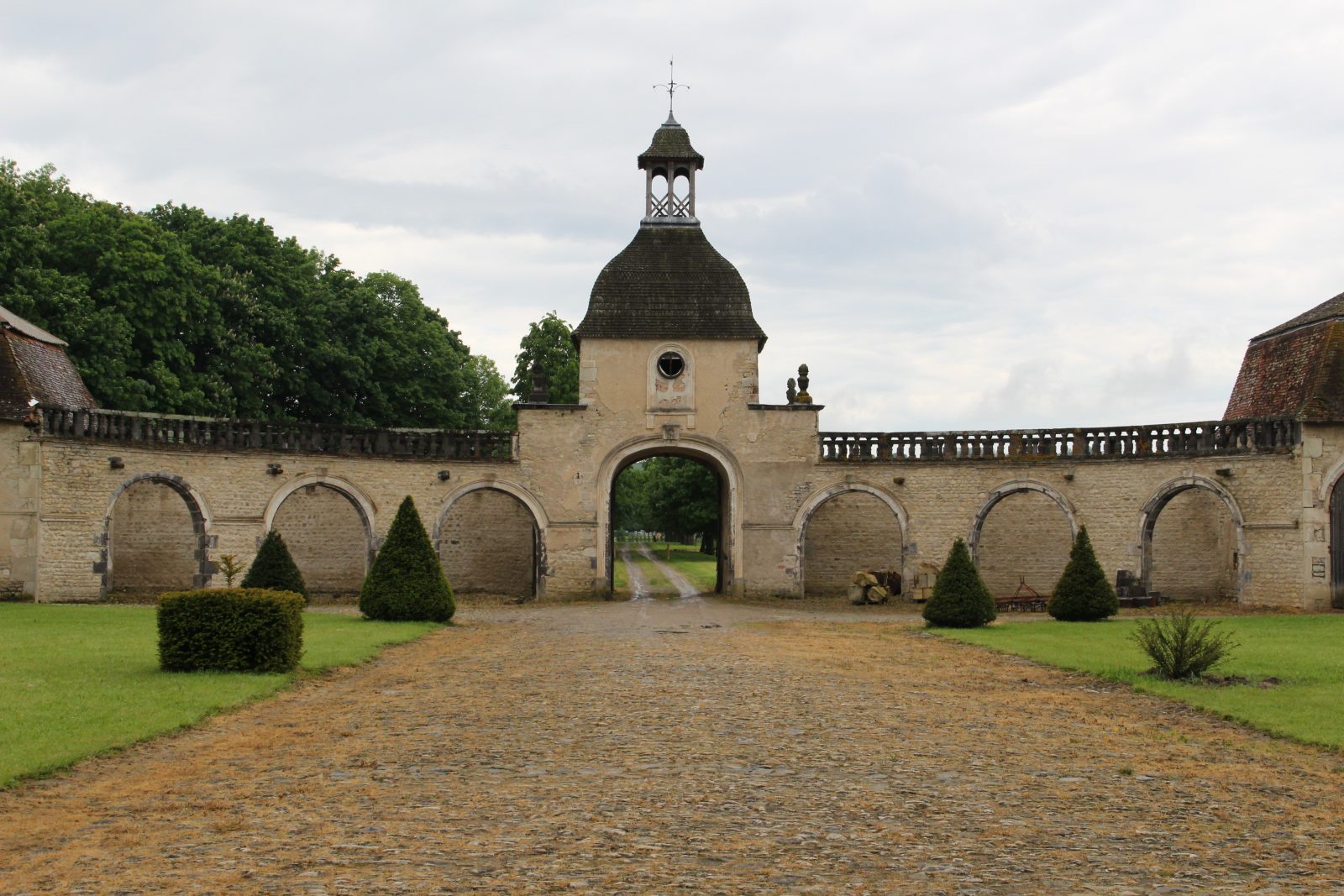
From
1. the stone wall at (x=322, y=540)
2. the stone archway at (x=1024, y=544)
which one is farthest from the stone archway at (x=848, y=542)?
the stone wall at (x=322, y=540)

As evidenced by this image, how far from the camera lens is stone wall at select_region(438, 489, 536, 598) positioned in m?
35.6

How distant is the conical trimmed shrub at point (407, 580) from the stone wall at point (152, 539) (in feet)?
34.4

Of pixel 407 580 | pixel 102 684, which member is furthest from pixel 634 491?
pixel 102 684

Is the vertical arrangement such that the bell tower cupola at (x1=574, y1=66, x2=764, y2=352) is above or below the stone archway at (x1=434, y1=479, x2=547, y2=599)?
above

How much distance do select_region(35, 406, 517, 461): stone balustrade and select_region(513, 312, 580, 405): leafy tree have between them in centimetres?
1385

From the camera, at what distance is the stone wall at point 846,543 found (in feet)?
119

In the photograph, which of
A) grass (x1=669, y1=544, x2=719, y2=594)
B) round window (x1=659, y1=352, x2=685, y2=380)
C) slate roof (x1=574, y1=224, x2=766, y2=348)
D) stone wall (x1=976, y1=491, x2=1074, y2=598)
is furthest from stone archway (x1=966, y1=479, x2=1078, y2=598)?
round window (x1=659, y1=352, x2=685, y2=380)

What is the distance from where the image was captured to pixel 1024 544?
3522 cm

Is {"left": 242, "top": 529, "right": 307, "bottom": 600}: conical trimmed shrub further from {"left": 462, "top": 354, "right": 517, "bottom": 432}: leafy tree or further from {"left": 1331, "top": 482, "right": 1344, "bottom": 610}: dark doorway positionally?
{"left": 1331, "top": 482, "right": 1344, "bottom": 610}: dark doorway

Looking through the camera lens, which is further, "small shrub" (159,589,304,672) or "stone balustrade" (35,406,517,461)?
"stone balustrade" (35,406,517,461)

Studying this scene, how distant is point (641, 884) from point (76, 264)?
104 ft

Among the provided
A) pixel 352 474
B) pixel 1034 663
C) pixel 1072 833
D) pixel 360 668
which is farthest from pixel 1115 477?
pixel 1072 833

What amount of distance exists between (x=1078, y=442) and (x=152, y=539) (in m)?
24.3

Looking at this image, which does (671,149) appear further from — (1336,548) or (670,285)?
(1336,548)
